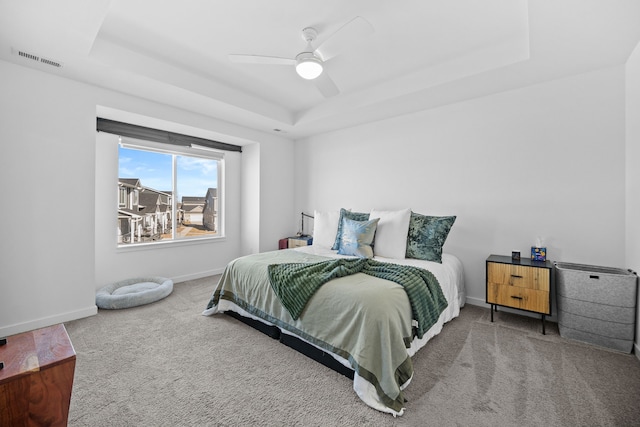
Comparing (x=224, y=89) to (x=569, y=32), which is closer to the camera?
(x=569, y=32)

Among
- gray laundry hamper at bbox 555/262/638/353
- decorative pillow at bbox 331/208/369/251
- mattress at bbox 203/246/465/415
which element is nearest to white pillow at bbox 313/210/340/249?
decorative pillow at bbox 331/208/369/251

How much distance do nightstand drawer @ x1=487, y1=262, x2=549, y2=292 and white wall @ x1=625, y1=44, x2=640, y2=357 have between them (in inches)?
23.5

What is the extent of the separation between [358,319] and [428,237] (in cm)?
157

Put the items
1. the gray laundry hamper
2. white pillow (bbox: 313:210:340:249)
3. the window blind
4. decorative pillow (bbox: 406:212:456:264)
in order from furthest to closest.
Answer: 1. white pillow (bbox: 313:210:340:249)
2. the window blind
3. decorative pillow (bbox: 406:212:456:264)
4. the gray laundry hamper

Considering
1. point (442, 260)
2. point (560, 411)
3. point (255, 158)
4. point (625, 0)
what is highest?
point (625, 0)

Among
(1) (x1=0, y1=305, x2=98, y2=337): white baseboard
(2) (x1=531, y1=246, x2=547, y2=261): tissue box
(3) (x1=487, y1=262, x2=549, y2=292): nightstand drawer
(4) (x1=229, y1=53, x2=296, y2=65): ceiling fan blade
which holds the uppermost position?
(4) (x1=229, y1=53, x2=296, y2=65): ceiling fan blade

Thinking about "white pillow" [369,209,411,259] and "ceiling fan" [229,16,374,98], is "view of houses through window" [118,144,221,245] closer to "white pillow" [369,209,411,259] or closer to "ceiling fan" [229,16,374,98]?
"ceiling fan" [229,16,374,98]

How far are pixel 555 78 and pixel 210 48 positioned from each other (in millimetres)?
3401

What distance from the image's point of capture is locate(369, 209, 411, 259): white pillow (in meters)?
3.11

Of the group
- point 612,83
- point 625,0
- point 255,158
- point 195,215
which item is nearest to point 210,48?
point 255,158

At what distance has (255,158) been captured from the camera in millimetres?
4816

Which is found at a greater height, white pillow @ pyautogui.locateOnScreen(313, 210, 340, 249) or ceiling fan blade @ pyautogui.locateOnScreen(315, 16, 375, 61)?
ceiling fan blade @ pyautogui.locateOnScreen(315, 16, 375, 61)

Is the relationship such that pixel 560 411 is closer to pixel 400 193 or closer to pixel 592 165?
pixel 592 165

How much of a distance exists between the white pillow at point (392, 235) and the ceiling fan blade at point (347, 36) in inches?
72.1
